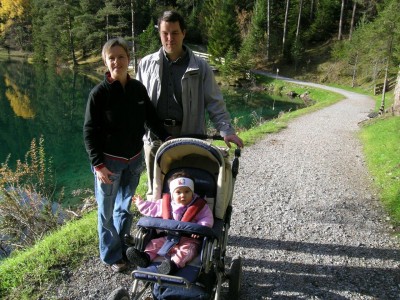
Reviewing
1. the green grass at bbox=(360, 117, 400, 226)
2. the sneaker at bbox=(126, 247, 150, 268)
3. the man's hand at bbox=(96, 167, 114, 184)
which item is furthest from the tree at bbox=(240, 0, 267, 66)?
the sneaker at bbox=(126, 247, 150, 268)

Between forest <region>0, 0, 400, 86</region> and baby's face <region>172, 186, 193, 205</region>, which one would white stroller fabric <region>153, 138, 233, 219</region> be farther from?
forest <region>0, 0, 400, 86</region>

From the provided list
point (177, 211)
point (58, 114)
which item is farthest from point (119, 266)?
point (58, 114)

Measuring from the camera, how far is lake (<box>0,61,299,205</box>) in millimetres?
12117

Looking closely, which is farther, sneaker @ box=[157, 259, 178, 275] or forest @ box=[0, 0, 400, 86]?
forest @ box=[0, 0, 400, 86]

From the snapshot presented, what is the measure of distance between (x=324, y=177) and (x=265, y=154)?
2116 millimetres

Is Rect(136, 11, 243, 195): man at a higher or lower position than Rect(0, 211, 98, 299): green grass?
higher

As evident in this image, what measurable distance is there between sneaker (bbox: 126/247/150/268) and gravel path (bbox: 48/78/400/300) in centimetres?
129

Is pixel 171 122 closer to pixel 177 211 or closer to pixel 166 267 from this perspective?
pixel 177 211

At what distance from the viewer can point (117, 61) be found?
3.33 meters

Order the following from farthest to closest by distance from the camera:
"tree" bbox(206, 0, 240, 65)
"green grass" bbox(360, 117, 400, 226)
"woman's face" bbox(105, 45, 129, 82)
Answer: "tree" bbox(206, 0, 240, 65)
"green grass" bbox(360, 117, 400, 226)
"woman's face" bbox(105, 45, 129, 82)

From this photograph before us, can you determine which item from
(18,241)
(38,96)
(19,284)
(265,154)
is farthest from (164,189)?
(38,96)

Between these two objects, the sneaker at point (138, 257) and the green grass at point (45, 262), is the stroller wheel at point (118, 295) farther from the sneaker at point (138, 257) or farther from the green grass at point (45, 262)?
the green grass at point (45, 262)

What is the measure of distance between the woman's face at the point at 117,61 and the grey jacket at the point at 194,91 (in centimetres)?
44

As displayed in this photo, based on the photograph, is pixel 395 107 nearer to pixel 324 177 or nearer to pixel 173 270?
pixel 324 177
